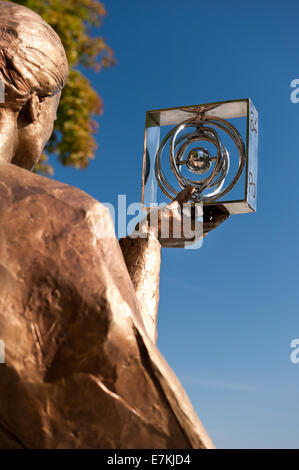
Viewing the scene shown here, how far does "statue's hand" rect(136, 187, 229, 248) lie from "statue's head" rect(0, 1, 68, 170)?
1.06m

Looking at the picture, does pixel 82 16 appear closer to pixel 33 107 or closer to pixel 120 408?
pixel 33 107

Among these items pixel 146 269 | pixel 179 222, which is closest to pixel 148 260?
pixel 146 269

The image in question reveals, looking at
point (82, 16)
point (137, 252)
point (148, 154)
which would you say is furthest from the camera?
point (82, 16)

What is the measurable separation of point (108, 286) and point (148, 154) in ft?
8.26

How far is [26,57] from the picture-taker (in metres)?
3.34

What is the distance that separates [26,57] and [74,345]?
144 centimetres

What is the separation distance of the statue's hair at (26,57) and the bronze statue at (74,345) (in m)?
0.63

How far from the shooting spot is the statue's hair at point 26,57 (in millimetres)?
3316

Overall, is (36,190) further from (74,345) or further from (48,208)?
(74,345)

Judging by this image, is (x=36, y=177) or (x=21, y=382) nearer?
(x=21, y=382)

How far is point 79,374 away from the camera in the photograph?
272 cm

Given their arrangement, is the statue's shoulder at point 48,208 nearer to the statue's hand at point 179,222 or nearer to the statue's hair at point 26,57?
the statue's hair at point 26,57

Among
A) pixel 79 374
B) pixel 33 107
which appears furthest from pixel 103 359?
pixel 33 107
